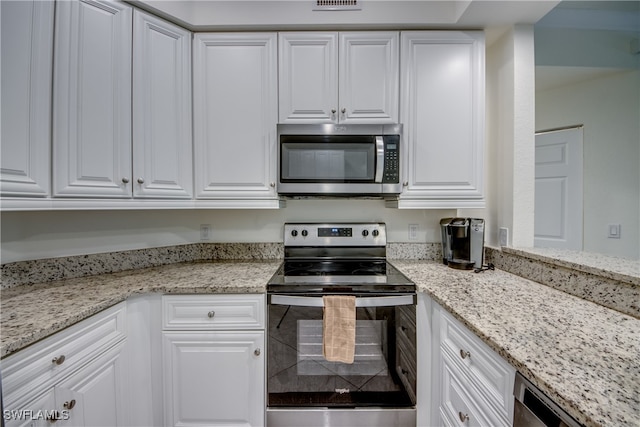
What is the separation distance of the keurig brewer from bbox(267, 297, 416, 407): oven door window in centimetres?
53

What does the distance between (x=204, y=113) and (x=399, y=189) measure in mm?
1283

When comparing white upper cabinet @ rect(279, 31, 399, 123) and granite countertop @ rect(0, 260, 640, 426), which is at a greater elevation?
A: white upper cabinet @ rect(279, 31, 399, 123)

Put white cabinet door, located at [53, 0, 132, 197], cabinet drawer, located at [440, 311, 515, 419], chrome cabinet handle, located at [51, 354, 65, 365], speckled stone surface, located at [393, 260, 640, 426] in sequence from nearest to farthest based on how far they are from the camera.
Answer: speckled stone surface, located at [393, 260, 640, 426], cabinet drawer, located at [440, 311, 515, 419], chrome cabinet handle, located at [51, 354, 65, 365], white cabinet door, located at [53, 0, 132, 197]

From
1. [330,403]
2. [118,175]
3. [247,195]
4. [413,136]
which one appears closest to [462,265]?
[413,136]

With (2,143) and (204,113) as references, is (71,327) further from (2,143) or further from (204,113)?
(204,113)

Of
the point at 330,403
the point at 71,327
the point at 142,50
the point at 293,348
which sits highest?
the point at 142,50

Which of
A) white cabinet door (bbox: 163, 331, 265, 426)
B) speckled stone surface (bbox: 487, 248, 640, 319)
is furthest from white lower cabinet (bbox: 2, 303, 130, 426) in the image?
speckled stone surface (bbox: 487, 248, 640, 319)

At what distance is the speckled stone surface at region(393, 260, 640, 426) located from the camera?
21.4 inches

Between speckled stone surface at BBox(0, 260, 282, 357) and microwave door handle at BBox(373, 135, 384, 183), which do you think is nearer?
speckled stone surface at BBox(0, 260, 282, 357)

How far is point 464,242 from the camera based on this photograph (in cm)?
162

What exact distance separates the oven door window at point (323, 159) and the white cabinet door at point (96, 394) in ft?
3.89

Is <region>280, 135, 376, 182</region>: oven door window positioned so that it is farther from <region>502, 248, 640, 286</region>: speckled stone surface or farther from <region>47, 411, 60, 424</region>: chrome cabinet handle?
<region>47, 411, 60, 424</region>: chrome cabinet handle

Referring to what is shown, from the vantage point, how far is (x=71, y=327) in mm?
956

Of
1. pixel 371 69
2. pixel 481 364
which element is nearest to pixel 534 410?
pixel 481 364
